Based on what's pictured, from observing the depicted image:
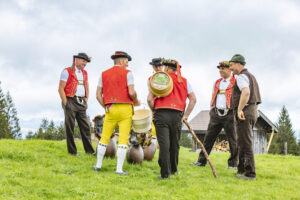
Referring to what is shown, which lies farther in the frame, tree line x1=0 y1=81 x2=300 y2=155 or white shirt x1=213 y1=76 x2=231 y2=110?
tree line x1=0 y1=81 x2=300 y2=155

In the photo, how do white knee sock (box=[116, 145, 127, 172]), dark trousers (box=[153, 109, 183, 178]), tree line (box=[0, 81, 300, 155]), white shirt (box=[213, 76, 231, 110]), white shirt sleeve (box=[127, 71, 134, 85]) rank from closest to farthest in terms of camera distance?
dark trousers (box=[153, 109, 183, 178]) < white knee sock (box=[116, 145, 127, 172]) < white shirt sleeve (box=[127, 71, 134, 85]) < white shirt (box=[213, 76, 231, 110]) < tree line (box=[0, 81, 300, 155])

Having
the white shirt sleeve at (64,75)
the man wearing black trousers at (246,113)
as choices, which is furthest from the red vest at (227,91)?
the white shirt sleeve at (64,75)

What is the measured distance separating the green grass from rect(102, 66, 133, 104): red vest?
1416 mm

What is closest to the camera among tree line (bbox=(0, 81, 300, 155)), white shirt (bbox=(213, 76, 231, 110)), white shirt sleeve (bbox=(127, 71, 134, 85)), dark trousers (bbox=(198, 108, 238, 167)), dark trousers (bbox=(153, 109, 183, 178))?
dark trousers (bbox=(153, 109, 183, 178))

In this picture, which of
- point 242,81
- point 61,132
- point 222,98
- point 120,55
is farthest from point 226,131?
point 61,132

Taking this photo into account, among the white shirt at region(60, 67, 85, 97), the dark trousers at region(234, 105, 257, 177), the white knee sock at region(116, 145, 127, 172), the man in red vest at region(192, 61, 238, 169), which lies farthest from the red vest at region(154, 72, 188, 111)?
the white shirt at region(60, 67, 85, 97)

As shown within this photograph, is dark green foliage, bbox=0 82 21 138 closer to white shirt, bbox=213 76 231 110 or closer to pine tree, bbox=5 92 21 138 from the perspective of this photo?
pine tree, bbox=5 92 21 138

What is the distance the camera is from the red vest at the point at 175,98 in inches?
204

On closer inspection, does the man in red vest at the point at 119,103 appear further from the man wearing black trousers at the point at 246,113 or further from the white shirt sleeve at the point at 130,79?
the man wearing black trousers at the point at 246,113

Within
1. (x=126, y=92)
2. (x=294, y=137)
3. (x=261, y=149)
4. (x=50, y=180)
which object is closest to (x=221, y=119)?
(x=126, y=92)

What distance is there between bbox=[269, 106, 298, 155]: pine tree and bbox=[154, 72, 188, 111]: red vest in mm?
50901

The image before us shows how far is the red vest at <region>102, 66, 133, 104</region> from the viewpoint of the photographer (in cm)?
546

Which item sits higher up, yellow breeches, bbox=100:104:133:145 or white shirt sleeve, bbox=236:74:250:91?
white shirt sleeve, bbox=236:74:250:91

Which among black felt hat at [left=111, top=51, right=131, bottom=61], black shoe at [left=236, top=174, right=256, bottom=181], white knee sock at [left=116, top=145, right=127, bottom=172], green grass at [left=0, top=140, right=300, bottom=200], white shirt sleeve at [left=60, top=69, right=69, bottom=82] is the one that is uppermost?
black felt hat at [left=111, top=51, right=131, bottom=61]
